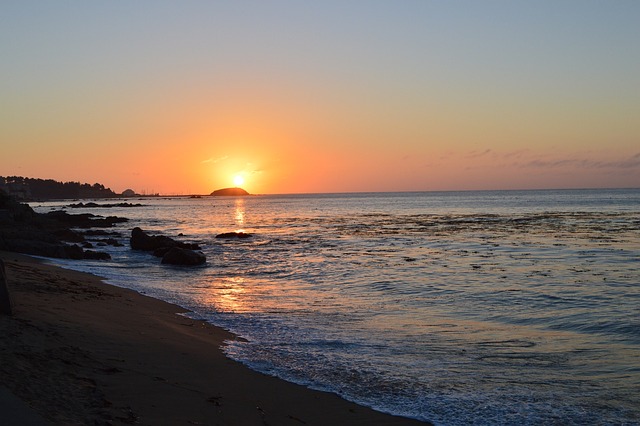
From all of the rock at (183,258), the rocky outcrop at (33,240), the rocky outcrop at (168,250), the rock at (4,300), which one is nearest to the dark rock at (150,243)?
the rocky outcrop at (168,250)

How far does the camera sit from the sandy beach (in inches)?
233

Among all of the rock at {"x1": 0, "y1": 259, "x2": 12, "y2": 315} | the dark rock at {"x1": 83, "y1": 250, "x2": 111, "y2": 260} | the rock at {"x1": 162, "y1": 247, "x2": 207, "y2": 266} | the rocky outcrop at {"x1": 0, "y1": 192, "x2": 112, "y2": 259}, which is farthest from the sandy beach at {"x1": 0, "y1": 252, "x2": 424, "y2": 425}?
the dark rock at {"x1": 83, "y1": 250, "x2": 111, "y2": 260}

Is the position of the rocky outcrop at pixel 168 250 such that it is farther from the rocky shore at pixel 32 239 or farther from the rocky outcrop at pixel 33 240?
the rocky outcrop at pixel 33 240

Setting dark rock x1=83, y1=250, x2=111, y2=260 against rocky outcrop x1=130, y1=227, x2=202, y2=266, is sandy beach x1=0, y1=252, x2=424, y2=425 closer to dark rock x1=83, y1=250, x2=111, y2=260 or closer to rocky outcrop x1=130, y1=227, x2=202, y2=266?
rocky outcrop x1=130, y1=227, x2=202, y2=266

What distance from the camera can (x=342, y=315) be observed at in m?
13.7

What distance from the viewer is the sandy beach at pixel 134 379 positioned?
591 cm

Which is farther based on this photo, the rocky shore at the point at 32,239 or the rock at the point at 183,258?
the rock at the point at 183,258

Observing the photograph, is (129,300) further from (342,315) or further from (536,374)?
(536,374)

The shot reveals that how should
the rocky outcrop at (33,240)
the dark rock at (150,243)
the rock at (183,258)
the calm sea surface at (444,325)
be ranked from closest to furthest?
the calm sea surface at (444,325), the rocky outcrop at (33,240), the rock at (183,258), the dark rock at (150,243)

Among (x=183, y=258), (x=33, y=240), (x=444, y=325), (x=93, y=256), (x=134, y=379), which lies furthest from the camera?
(x=93, y=256)

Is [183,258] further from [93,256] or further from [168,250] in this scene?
[93,256]

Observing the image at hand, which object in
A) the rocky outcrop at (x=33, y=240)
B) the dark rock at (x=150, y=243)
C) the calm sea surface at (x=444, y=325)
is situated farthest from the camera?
the dark rock at (x=150, y=243)

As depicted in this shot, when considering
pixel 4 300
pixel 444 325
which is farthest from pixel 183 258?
pixel 4 300

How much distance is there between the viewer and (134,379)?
7230 millimetres
